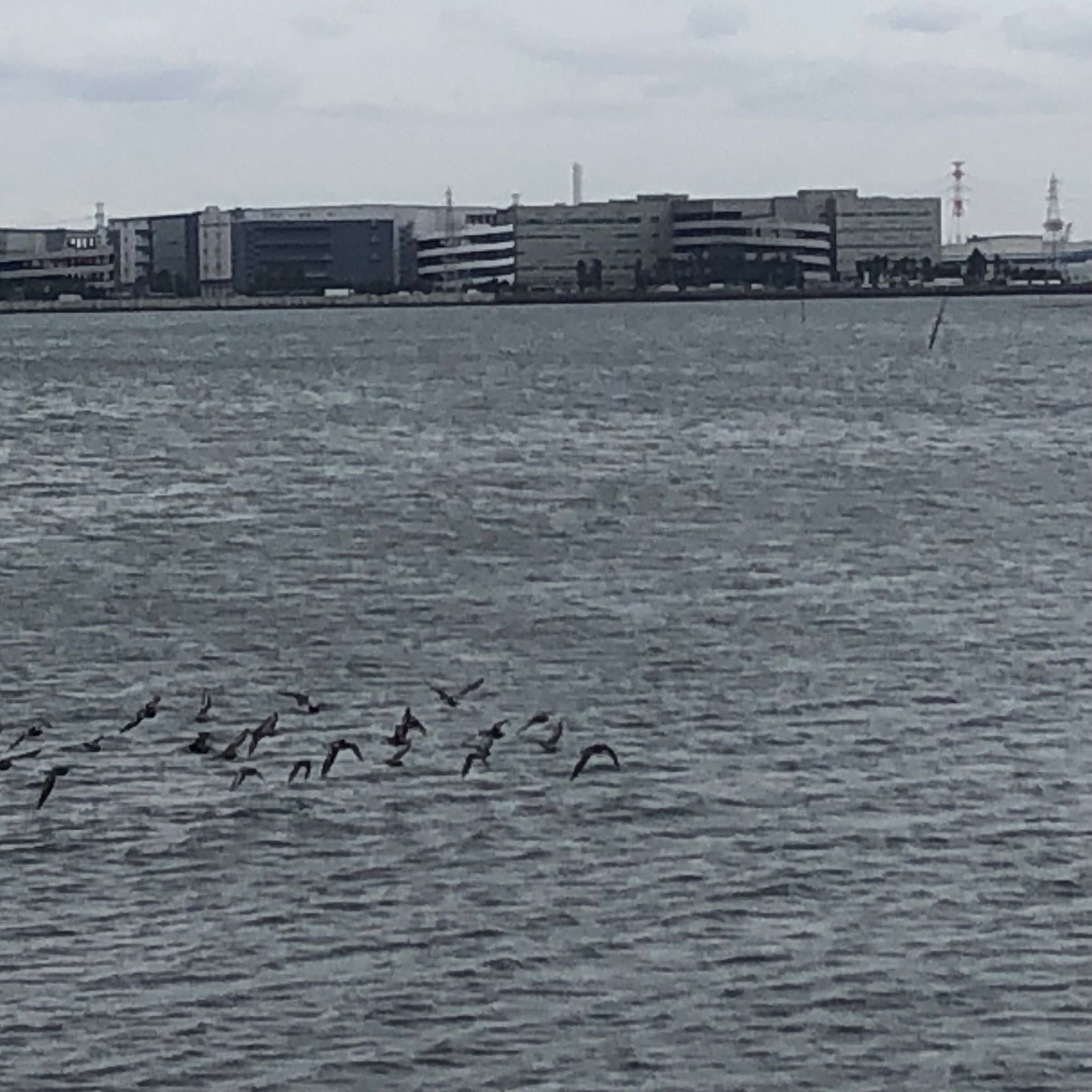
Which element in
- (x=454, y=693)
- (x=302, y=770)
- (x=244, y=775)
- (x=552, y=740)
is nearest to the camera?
(x=244, y=775)

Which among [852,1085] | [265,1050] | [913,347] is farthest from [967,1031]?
[913,347]

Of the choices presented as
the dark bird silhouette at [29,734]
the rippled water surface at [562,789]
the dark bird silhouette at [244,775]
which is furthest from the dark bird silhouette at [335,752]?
the dark bird silhouette at [29,734]

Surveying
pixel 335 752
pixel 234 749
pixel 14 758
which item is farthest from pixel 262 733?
pixel 14 758

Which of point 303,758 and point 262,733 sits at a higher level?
point 262,733

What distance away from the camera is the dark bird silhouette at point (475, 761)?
20163 millimetres

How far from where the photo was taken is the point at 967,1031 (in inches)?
560

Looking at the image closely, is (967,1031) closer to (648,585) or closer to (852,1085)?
(852,1085)

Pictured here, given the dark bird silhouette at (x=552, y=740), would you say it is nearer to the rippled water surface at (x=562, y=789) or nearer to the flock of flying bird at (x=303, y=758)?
the flock of flying bird at (x=303, y=758)

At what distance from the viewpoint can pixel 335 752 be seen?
67.1 ft

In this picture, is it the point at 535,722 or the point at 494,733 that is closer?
the point at 494,733

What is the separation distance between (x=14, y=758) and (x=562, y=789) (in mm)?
4176

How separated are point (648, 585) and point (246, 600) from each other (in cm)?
439

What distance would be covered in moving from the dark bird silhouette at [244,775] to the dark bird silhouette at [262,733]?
0.60m

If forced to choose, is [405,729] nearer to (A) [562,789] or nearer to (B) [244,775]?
(B) [244,775]
